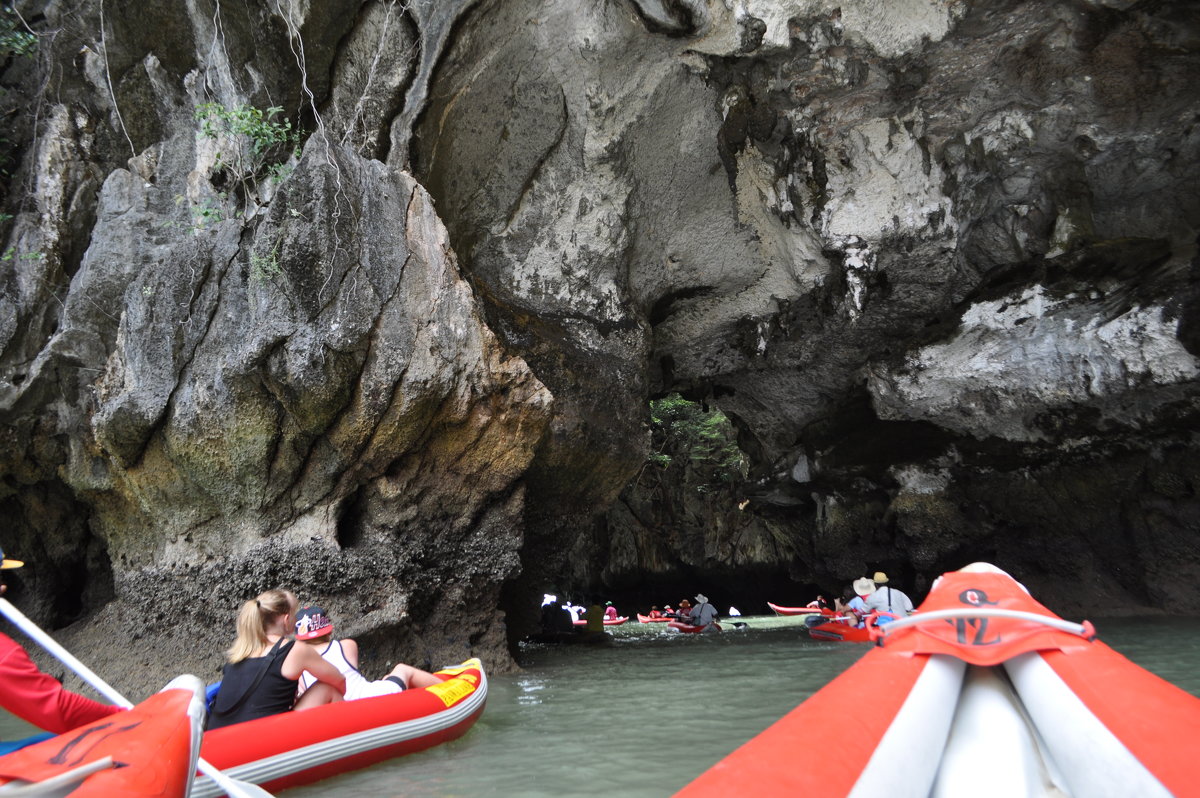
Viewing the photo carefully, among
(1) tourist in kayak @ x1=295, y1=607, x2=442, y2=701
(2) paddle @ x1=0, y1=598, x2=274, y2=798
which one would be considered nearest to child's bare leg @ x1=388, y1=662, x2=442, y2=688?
(1) tourist in kayak @ x1=295, y1=607, x2=442, y2=701

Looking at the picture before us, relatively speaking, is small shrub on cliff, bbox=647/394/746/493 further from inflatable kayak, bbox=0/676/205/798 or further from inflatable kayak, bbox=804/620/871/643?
inflatable kayak, bbox=0/676/205/798

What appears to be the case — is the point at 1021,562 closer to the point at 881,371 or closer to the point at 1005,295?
the point at 881,371

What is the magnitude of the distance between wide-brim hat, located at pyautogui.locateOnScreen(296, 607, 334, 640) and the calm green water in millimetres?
873

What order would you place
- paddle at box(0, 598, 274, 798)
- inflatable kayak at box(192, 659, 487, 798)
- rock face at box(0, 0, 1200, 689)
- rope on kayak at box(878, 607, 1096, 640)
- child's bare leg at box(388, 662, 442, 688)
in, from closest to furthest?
paddle at box(0, 598, 274, 798)
rope on kayak at box(878, 607, 1096, 640)
inflatable kayak at box(192, 659, 487, 798)
child's bare leg at box(388, 662, 442, 688)
rock face at box(0, 0, 1200, 689)

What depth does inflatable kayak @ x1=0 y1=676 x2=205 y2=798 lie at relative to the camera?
1.92 meters

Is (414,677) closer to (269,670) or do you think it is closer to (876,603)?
(269,670)

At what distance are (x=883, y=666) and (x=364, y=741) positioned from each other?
247cm

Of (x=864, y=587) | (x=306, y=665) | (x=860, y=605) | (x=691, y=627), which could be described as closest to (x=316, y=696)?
(x=306, y=665)

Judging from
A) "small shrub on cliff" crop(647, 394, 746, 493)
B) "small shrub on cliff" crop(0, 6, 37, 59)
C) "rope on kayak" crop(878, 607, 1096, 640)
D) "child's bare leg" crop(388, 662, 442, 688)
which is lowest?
"child's bare leg" crop(388, 662, 442, 688)

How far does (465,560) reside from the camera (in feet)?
24.2

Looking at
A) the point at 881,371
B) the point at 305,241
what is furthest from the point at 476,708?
the point at 881,371

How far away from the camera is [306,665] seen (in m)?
3.69

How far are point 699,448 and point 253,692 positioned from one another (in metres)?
16.2

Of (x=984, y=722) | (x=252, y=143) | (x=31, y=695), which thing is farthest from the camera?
(x=252, y=143)
